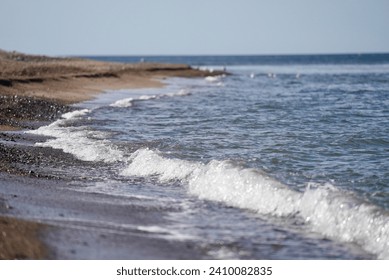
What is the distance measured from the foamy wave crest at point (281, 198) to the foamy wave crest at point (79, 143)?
1.46 meters

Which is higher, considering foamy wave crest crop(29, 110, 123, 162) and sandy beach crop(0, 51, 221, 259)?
sandy beach crop(0, 51, 221, 259)

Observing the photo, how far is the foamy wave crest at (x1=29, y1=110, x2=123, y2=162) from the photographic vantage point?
50.3 feet

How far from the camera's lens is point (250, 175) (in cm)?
1205

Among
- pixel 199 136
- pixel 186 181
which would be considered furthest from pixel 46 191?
pixel 199 136

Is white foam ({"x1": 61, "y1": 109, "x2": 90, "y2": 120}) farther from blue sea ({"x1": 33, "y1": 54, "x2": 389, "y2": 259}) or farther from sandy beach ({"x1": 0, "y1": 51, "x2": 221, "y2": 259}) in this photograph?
sandy beach ({"x1": 0, "y1": 51, "x2": 221, "y2": 259})

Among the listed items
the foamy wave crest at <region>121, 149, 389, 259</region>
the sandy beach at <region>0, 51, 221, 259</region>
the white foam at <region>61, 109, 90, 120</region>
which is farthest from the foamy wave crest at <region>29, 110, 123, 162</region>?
the white foam at <region>61, 109, 90, 120</region>

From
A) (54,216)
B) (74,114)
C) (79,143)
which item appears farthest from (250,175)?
(74,114)

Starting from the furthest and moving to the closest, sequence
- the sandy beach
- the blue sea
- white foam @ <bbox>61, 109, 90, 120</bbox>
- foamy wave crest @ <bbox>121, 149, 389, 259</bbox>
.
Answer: white foam @ <bbox>61, 109, 90, 120</bbox>, foamy wave crest @ <bbox>121, 149, 389, 259</bbox>, the blue sea, the sandy beach

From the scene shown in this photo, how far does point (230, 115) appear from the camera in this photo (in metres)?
26.0

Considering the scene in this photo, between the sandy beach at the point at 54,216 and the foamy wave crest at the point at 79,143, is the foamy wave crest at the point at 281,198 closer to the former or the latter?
the foamy wave crest at the point at 79,143

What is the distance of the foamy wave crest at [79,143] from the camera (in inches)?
604

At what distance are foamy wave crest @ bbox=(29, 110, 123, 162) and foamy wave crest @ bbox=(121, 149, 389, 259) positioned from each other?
4.78 feet
